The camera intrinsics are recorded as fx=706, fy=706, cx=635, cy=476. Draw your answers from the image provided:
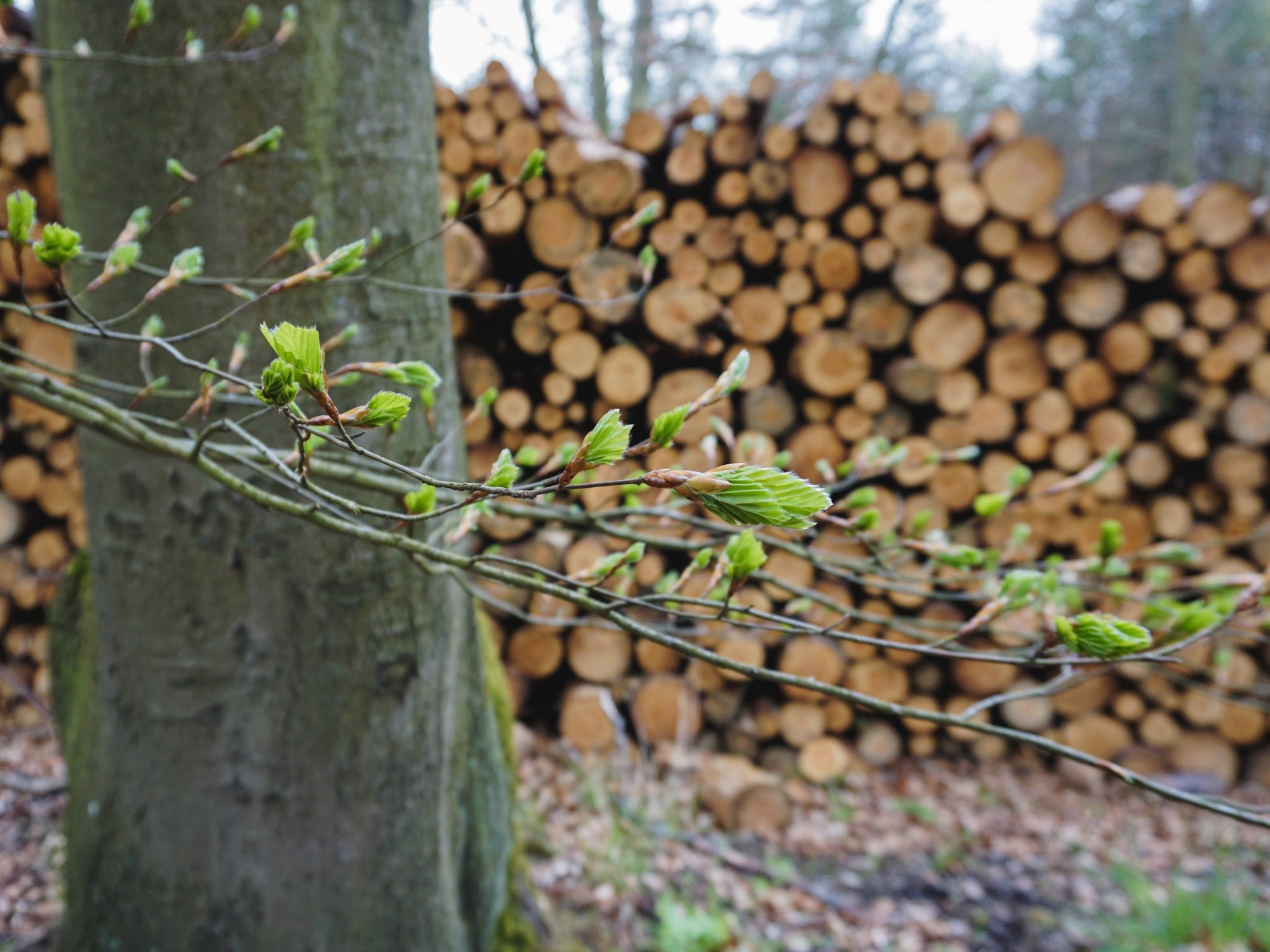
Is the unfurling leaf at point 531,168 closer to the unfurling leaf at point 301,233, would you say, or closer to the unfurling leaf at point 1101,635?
the unfurling leaf at point 301,233

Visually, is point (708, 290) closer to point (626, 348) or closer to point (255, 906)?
point (626, 348)

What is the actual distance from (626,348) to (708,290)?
0.36 metres

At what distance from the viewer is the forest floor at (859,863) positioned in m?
1.76

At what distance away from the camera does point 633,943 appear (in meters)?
1.67

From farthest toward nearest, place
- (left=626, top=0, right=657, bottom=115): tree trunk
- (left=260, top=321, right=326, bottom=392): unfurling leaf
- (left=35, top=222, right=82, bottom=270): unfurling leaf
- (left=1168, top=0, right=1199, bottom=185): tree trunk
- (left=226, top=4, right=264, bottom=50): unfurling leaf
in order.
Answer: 1. (left=1168, top=0, right=1199, bottom=185): tree trunk
2. (left=626, top=0, right=657, bottom=115): tree trunk
3. (left=226, top=4, right=264, bottom=50): unfurling leaf
4. (left=35, top=222, right=82, bottom=270): unfurling leaf
5. (left=260, top=321, right=326, bottom=392): unfurling leaf

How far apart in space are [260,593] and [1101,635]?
1.08 meters

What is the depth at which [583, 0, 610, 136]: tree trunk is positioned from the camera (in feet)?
19.9

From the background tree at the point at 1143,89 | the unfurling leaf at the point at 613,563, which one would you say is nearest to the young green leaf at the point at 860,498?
the unfurling leaf at the point at 613,563

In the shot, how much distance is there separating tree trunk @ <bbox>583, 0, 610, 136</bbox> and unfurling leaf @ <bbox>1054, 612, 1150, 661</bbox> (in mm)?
6275

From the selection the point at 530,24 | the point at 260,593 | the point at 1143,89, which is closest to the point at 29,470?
the point at 260,593

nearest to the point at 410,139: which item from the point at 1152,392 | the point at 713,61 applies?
the point at 1152,392

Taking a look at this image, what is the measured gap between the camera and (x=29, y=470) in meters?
2.51

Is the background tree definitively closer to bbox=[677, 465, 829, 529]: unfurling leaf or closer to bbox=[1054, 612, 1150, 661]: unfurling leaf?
bbox=[1054, 612, 1150, 661]: unfurling leaf

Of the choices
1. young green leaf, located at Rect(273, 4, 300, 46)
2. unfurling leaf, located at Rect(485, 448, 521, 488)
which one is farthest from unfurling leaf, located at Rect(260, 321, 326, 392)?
young green leaf, located at Rect(273, 4, 300, 46)
